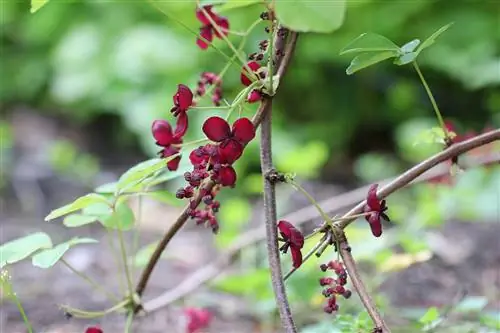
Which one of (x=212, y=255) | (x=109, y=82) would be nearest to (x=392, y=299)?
(x=212, y=255)

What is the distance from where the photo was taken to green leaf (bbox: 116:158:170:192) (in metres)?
0.69

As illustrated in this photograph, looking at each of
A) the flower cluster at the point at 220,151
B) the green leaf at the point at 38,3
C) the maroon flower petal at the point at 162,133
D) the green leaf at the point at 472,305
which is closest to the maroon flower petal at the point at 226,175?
the flower cluster at the point at 220,151

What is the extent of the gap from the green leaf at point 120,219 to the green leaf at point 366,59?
34 centimetres

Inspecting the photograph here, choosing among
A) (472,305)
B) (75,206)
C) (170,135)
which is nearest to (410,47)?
(170,135)

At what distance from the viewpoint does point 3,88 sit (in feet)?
12.8

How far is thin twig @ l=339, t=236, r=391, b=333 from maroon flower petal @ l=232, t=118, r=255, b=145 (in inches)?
5.4

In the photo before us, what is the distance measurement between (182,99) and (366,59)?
172 mm

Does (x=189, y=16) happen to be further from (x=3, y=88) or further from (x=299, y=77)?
(x=3, y=88)

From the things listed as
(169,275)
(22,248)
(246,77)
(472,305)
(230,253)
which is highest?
(246,77)

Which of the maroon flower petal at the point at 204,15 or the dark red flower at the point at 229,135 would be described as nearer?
the dark red flower at the point at 229,135

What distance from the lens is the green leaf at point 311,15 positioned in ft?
1.77

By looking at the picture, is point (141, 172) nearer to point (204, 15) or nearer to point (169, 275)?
point (204, 15)

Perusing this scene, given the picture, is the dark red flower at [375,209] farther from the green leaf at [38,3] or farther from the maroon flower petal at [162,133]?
the green leaf at [38,3]

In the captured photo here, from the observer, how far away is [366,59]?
2.30ft
